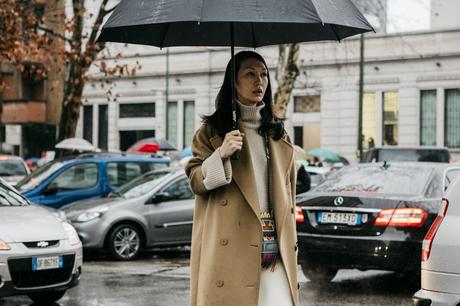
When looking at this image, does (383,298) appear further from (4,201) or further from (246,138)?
(246,138)

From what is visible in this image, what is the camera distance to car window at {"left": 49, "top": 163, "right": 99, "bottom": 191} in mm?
15579

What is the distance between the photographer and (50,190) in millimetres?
15258

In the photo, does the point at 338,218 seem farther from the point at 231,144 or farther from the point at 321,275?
the point at 231,144

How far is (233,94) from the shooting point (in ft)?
14.4

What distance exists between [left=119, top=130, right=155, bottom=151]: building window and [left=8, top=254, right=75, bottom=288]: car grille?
37.5m

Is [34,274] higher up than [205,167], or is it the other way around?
[205,167]

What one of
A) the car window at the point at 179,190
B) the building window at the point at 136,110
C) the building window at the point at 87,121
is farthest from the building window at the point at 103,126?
the car window at the point at 179,190

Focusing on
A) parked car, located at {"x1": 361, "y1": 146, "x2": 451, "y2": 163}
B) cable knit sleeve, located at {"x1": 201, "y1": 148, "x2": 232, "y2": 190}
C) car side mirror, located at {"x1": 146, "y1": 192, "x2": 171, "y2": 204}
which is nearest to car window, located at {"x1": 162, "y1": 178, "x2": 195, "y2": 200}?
car side mirror, located at {"x1": 146, "y1": 192, "x2": 171, "y2": 204}

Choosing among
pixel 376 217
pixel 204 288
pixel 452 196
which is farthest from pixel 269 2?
pixel 376 217

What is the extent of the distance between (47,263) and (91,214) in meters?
5.11

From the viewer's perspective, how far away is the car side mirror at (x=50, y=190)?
15.2 m

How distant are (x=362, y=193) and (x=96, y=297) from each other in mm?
3092

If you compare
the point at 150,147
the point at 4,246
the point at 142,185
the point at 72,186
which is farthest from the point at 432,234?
the point at 150,147

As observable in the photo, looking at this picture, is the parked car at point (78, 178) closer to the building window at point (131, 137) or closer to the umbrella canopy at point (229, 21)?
the umbrella canopy at point (229, 21)
